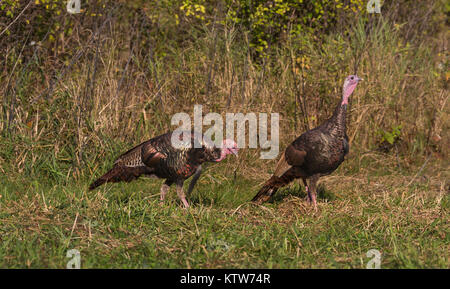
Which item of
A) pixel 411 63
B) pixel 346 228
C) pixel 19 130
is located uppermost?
pixel 411 63

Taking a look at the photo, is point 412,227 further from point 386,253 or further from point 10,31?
point 10,31

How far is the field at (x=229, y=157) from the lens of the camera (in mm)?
4113

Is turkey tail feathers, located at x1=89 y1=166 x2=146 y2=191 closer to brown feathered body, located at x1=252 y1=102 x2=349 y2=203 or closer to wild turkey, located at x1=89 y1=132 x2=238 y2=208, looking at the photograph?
wild turkey, located at x1=89 y1=132 x2=238 y2=208

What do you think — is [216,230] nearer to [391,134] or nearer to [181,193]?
[181,193]

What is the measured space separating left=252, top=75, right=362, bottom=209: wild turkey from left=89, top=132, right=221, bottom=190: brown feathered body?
63 cm

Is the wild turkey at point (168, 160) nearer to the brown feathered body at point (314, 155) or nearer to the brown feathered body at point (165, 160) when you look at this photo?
the brown feathered body at point (165, 160)

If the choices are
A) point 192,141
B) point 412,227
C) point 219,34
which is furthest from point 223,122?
point 412,227

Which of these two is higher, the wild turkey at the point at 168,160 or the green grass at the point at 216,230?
the wild turkey at the point at 168,160

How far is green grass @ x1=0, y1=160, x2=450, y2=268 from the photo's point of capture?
386cm

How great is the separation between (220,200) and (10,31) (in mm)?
3519

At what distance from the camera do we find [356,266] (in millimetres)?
3787

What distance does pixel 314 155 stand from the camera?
207 inches

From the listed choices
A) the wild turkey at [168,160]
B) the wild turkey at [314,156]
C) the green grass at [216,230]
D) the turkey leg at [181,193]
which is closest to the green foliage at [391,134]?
the green grass at [216,230]

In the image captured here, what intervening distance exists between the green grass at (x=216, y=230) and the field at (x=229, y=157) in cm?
2
